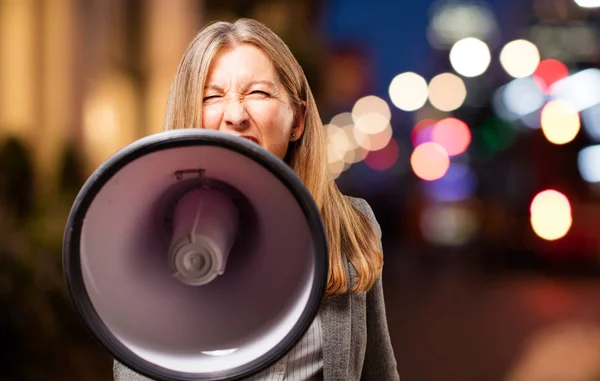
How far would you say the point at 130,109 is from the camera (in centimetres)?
1952

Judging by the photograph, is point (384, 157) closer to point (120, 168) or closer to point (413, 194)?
point (413, 194)

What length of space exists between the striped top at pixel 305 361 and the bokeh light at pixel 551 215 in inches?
572

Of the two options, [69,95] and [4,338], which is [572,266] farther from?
[4,338]

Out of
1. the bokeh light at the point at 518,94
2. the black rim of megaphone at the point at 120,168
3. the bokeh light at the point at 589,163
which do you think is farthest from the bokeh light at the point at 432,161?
the black rim of megaphone at the point at 120,168

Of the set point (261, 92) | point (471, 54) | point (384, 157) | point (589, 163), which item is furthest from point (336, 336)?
point (384, 157)

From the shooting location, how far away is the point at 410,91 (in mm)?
72750

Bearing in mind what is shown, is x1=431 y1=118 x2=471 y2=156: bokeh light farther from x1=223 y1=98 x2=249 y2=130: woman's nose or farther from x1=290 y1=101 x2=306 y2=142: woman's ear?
x1=223 y1=98 x2=249 y2=130: woman's nose

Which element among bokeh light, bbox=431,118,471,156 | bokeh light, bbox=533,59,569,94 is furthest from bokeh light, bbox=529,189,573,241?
bokeh light, bbox=431,118,471,156

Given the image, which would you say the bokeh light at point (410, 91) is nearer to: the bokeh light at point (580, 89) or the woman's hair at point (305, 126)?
the bokeh light at point (580, 89)

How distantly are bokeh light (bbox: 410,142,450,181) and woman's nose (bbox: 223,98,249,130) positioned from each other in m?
41.3

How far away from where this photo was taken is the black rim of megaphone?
911 mm

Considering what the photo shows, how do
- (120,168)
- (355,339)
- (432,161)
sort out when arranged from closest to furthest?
(120,168) < (355,339) < (432,161)

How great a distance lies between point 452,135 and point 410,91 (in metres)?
24.5

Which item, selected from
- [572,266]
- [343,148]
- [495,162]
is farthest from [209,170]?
[343,148]
